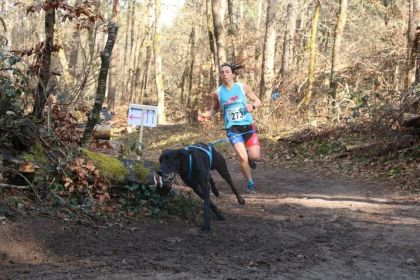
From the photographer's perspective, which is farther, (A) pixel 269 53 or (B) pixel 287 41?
(B) pixel 287 41

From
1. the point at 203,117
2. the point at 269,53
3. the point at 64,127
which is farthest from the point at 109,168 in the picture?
the point at 269,53

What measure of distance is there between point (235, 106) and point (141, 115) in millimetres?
2669

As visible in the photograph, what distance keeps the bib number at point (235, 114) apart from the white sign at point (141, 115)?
2.46 metres

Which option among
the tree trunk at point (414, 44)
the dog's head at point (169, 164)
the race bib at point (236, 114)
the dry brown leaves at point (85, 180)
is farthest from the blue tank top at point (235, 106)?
the tree trunk at point (414, 44)

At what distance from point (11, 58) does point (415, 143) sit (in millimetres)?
7652

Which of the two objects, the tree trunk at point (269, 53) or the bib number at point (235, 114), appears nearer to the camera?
the bib number at point (235, 114)

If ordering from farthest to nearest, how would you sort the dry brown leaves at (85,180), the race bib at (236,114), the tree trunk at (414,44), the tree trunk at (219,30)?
the tree trunk at (219,30)
the tree trunk at (414,44)
the race bib at (236,114)
the dry brown leaves at (85,180)

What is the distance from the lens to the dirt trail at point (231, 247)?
12.9 feet

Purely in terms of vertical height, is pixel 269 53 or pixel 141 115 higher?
pixel 269 53

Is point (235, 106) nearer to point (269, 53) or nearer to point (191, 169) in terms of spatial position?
point (191, 169)

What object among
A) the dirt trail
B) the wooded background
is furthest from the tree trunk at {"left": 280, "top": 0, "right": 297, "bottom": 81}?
the dirt trail

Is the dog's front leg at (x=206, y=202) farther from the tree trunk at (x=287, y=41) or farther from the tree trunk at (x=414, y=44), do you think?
the tree trunk at (x=287, y=41)

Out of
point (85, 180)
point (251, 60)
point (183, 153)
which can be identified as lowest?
point (85, 180)

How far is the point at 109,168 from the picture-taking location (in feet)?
20.5
